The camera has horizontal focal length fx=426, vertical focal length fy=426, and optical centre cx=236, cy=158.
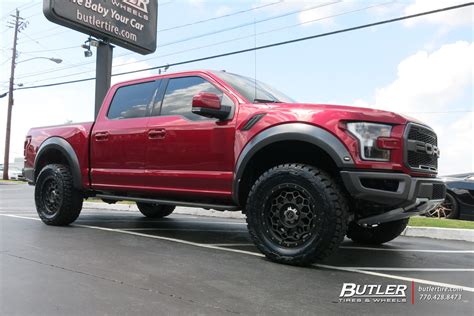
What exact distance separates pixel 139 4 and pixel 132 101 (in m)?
8.91

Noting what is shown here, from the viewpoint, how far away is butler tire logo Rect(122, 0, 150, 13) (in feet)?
43.6

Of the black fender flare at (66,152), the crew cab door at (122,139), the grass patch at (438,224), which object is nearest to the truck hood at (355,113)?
the crew cab door at (122,139)

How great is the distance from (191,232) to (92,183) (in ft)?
5.14

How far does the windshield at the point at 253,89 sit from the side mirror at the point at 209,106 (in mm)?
355

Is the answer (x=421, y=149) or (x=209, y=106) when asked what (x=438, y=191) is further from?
(x=209, y=106)

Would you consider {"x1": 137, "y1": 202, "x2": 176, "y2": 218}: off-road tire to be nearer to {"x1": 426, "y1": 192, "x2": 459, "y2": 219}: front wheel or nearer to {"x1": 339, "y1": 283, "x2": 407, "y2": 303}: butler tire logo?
{"x1": 339, "y1": 283, "x2": 407, "y2": 303}: butler tire logo

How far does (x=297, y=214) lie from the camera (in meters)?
4.02

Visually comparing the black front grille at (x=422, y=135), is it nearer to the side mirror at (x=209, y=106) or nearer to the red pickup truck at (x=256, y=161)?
the red pickup truck at (x=256, y=161)

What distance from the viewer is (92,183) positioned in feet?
19.7

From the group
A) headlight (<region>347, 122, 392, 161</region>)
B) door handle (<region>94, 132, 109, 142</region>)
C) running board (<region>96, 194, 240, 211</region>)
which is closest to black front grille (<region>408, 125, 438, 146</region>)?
headlight (<region>347, 122, 392, 161</region>)

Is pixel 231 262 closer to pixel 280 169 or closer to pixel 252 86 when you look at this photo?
pixel 280 169

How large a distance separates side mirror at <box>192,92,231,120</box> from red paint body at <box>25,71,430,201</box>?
110 mm

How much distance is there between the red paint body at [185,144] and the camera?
394cm

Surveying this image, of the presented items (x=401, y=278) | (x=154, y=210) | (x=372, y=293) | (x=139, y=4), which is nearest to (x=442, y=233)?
(x=401, y=278)
